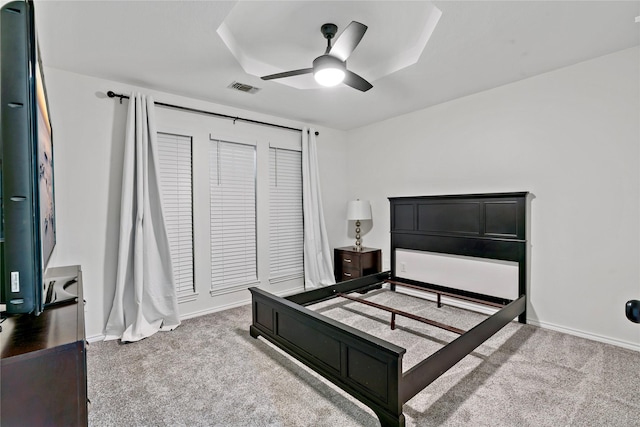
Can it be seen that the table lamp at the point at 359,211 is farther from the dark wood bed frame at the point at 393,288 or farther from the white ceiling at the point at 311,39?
the white ceiling at the point at 311,39

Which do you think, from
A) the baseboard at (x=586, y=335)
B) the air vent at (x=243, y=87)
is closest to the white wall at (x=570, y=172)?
the baseboard at (x=586, y=335)

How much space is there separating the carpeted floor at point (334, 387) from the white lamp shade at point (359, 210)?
188 centimetres

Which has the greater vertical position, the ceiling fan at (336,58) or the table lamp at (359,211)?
the ceiling fan at (336,58)

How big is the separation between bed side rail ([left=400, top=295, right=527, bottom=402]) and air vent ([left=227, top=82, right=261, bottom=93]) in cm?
299

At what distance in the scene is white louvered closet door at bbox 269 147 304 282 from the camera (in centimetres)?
427

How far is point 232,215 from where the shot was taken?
387 cm

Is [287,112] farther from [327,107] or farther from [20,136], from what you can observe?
[20,136]

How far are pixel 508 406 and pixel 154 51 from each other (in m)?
3.63

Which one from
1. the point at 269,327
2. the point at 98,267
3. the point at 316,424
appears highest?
the point at 98,267

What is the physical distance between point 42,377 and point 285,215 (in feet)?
11.7

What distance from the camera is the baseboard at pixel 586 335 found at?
2.59 m

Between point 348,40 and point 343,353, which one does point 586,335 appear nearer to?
point 343,353

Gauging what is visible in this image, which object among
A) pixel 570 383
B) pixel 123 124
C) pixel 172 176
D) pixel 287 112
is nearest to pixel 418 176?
pixel 287 112

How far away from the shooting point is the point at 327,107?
3.94m
